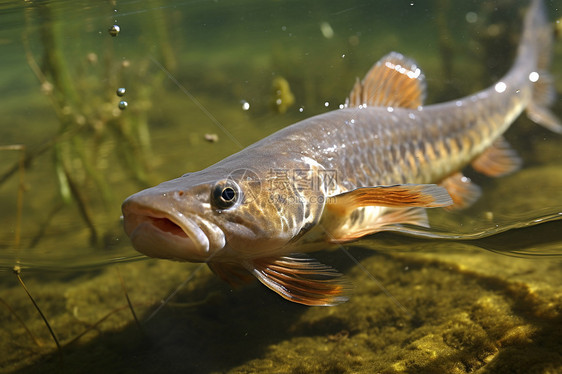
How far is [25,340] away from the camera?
3197 millimetres

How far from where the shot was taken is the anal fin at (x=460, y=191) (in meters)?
3.90

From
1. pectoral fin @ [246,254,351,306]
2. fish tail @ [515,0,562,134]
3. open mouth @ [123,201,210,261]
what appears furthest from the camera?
fish tail @ [515,0,562,134]

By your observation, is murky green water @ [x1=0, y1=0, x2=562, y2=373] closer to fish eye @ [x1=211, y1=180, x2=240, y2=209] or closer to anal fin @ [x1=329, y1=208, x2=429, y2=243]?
anal fin @ [x1=329, y1=208, x2=429, y2=243]

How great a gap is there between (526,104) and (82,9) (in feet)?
16.3

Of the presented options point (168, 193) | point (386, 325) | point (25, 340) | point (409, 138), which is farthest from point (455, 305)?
point (25, 340)

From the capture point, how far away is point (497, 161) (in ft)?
14.0

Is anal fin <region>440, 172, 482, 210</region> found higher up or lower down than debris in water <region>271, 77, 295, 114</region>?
lower down

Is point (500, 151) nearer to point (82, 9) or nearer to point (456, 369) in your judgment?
point (456, 369)

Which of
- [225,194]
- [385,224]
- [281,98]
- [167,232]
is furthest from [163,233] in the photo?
[281,98]

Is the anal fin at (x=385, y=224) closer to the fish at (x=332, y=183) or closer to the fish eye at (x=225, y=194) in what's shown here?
the fish at (x=332, y=183)

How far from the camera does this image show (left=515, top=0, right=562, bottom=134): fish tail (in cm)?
452

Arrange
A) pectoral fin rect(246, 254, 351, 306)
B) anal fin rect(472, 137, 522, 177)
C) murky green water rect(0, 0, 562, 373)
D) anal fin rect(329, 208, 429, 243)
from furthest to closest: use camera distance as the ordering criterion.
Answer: anal fin rect(472, 137, 522, 177) < anal fin rect(329, 208, 429, 243) < murky green water rect(0, 0, 562, 373) < pectoral fin rect(246, 254, 351, 306)

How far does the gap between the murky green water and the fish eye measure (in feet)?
3.23

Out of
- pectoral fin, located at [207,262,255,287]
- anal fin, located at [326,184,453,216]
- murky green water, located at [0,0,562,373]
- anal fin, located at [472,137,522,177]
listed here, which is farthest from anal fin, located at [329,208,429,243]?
anal fin, located at [472,137,522,177]
